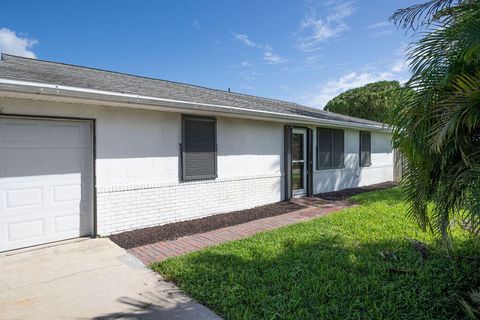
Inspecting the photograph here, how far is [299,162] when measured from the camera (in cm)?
973

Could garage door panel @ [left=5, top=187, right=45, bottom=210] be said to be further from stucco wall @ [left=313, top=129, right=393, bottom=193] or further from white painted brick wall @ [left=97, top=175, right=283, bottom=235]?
stucco wall @ [left=313, top=129, right=393, bottom=193]

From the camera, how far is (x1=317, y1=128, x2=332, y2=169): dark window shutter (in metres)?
Answer: 10.3

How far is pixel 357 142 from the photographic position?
12273mm

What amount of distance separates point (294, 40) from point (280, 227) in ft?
26.4

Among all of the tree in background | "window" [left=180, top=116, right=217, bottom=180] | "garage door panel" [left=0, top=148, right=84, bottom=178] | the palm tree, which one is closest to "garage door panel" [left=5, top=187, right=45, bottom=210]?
"garage door panel" [left=0, top=148, right=84, bottom=178]

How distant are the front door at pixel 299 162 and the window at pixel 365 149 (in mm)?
4155

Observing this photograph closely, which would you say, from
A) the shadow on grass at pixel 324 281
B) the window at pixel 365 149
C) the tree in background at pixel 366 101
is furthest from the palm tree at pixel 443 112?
the tree in background at pixel 366 101

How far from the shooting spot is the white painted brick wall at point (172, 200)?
5.60m

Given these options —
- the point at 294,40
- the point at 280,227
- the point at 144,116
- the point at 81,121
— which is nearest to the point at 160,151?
the point at 144,116

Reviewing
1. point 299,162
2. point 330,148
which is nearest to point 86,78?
point 299,162

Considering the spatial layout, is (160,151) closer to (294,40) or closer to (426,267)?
(426,267)

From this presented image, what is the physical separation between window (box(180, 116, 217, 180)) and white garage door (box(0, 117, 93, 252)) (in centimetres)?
205

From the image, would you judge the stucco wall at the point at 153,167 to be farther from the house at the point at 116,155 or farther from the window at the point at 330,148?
the window at the point at 330,148

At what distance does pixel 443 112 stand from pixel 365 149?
1093 centimetres
